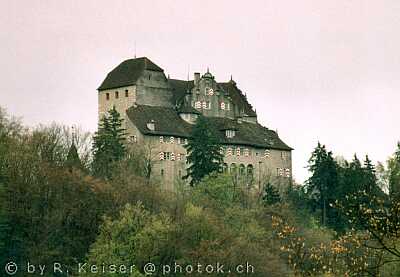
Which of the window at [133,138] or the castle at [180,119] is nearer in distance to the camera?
the window at [133,138]

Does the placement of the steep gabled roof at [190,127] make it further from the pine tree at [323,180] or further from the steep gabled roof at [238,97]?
the pine tree at [323,180]

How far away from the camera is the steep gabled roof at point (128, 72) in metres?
113

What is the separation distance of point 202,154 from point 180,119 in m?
14.1

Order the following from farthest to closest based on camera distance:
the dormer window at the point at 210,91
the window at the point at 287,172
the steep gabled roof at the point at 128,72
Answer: the dormer window at the point at 210,91
the window at the point at 287,172
the steep gabled roof at the point at 128,72

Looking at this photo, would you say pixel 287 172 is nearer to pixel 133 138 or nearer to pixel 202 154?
pixel 133 138

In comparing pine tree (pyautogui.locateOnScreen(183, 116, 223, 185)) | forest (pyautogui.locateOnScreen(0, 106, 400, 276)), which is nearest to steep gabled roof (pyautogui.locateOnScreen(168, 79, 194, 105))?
pine tree (pyautogui.locateOnScreen(183, 116, 223, 185))

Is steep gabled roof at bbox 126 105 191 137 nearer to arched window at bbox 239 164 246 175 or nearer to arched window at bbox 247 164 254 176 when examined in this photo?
arched window at bbox 239 164 246 175

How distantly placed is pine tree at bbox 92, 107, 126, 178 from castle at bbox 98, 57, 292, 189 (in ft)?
8.86

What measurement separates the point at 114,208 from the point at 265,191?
117 feet

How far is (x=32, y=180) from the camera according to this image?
6719cm

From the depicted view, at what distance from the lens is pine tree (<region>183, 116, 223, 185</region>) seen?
9831 cm

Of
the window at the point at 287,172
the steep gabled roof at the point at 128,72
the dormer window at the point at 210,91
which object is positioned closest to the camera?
the steep gabled roof at the point at 128,72

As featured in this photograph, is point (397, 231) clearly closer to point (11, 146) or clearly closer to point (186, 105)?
point (11, 146)

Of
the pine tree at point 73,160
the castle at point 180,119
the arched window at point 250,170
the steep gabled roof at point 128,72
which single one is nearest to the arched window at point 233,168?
the castle at point 180,119
